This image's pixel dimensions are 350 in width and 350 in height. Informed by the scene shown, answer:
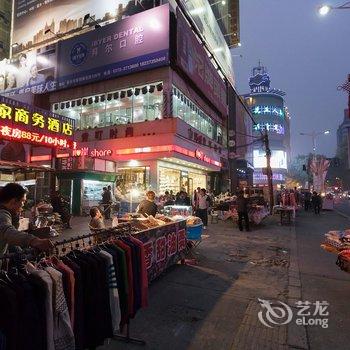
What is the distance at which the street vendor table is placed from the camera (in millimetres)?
Result: 6078

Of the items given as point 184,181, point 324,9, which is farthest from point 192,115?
point 324,9

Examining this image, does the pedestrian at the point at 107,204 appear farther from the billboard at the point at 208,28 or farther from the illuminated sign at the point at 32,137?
the billboard at the point at 208,28

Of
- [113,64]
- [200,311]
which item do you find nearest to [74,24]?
[113,64]

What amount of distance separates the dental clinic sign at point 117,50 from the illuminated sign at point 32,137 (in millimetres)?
11475


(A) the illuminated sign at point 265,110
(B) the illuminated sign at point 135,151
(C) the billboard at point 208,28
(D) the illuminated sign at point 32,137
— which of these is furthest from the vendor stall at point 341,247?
(A) the illuminated sign at point 265,110

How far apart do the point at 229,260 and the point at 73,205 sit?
45.2ft

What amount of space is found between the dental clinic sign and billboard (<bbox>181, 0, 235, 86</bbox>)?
9418 millimetres

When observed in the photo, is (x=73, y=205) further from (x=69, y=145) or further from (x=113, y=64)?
(x=113, y=64)

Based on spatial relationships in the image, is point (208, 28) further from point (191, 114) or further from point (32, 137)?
point (32, 137)

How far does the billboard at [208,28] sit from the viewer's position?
3526 centimetres

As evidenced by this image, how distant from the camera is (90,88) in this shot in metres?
28.1

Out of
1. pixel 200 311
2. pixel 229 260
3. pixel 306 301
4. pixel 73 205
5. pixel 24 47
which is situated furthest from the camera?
pixel 24 47

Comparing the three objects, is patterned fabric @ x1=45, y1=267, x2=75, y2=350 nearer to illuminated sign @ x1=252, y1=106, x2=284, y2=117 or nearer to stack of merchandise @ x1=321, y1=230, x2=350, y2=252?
stack of merchandise @ x1=321, y1=230, x2=350, y2=252

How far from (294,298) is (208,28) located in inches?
1562
